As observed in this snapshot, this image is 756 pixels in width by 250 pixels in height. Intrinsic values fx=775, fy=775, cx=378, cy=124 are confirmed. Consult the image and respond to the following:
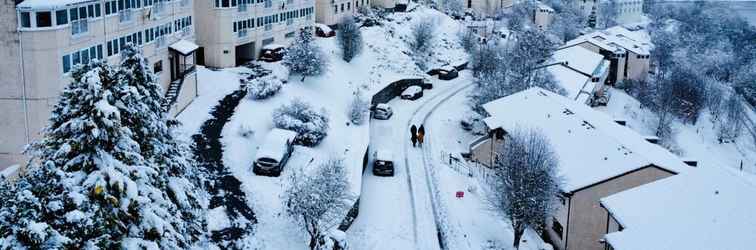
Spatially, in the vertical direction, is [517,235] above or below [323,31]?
below

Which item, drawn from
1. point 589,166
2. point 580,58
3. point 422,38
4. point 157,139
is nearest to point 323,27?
point 422,38

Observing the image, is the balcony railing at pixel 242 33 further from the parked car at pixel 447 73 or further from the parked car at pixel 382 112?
the parked car at pixel 447 73

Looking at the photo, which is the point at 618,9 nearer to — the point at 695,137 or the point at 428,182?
the point at 695,137

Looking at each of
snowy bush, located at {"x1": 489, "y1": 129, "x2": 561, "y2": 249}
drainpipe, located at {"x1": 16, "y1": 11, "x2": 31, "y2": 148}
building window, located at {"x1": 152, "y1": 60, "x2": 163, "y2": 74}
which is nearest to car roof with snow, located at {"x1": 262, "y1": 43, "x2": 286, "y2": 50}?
building window, located at {"x1": 152, "y1": 60, "x2": 163, "y2": 74}

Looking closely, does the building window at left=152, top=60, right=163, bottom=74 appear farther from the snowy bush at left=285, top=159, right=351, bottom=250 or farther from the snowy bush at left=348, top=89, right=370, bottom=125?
the snowy bush at left=285, top=159, right=351, bottom=250

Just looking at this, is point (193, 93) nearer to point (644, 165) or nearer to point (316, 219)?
point (316, 219)

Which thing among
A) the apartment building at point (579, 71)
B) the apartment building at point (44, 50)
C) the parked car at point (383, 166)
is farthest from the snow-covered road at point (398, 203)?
the apartment building at point (579, 71)

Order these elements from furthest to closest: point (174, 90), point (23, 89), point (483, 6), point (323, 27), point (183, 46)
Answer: point (483, 6)
point (323, 27)
point (183, 46)
point (174, 90)
point (23, 89)
